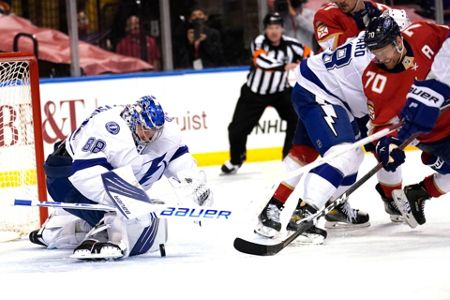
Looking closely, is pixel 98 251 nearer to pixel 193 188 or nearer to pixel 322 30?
pixel 193 188


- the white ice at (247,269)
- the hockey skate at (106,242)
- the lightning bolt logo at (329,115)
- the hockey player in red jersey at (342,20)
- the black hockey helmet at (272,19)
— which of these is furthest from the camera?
the black hockey helmet at (272,19)

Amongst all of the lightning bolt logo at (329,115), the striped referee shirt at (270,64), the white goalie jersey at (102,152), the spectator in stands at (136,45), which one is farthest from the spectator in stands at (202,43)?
the white goalie jersey at (102,152)

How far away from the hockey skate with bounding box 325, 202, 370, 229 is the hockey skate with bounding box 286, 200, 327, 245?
1.19 feet

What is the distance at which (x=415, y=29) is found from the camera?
168 inches

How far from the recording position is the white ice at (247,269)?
346 cm

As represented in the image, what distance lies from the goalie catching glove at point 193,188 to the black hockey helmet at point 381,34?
810 mm

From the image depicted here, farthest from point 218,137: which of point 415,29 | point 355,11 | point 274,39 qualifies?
point 415,29

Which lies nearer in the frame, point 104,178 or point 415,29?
point 104,178

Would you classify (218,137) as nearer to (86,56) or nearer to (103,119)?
(86,56)

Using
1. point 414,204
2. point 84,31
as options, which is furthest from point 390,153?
point 84,31

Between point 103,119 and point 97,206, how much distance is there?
32 cm

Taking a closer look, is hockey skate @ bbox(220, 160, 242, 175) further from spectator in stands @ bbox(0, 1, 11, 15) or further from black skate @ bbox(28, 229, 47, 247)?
black skate @ bbox(28, 229, 47, 247)

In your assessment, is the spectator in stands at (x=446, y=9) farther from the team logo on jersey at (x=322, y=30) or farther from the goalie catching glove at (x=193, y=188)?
the goalie catching glove at (x=193, y=188)

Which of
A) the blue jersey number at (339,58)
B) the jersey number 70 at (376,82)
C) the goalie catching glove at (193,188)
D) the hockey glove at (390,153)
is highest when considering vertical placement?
the blue jersey number at (339,58)
